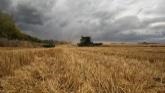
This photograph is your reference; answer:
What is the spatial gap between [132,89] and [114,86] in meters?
0.35

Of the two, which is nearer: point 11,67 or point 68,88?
point 68,88

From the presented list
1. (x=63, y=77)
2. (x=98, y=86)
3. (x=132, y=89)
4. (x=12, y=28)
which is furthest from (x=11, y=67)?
(x=12, y=28)

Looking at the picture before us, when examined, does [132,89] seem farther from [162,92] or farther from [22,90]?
[22,90]

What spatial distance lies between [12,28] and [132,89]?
5231 centimetres

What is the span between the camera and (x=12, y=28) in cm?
5403

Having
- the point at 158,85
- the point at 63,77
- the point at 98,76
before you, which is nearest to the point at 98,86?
the point at 98,76

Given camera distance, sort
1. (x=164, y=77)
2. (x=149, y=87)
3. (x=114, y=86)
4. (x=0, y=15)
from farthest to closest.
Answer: (x=0, y=15)
(x=164, y=77)
(x=149, y=87)
(x=114, y=86)

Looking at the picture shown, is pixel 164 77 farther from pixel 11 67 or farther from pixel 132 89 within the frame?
pixel 11 67

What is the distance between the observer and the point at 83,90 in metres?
4.09

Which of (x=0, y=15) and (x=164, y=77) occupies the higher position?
(x=0, y=15)

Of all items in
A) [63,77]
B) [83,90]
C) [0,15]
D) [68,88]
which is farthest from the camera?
[0,15]

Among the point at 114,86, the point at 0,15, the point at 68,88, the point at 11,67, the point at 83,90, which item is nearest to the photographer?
the point at 83,90

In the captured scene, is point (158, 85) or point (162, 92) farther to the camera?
point (158, 85)

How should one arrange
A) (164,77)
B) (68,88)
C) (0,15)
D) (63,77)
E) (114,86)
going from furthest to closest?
(0,15), (164,77), (63,77), (68,88), (114,86)
